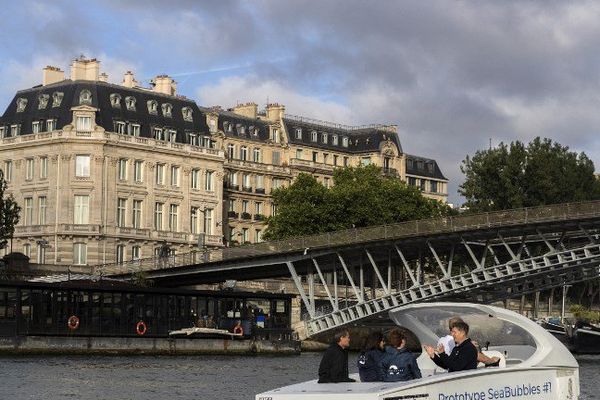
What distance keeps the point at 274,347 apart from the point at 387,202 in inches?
1573

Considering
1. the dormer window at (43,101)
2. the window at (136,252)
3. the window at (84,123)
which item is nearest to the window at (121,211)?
the window at (136,252)

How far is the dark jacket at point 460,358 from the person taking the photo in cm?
2677

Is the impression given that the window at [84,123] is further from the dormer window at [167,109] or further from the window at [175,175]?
the window at [175,175]

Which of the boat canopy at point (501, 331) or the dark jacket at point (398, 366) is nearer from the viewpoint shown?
the dark jacket at point (398, 366)

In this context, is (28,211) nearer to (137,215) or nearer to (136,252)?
(137,215)

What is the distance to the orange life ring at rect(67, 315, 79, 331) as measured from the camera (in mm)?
70688

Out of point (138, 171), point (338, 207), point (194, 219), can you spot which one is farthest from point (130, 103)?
point (338, 207)

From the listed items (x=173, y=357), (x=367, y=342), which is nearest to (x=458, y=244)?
(x=173, y=357)

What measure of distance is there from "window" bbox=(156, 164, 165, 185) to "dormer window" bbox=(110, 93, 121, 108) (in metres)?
5.99

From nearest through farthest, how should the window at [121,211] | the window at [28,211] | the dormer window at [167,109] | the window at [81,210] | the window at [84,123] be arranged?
the window at [81,210]
the window at [84,123]
the window at [28,211]
the window at [121,211]
the dormer window at [167,109]

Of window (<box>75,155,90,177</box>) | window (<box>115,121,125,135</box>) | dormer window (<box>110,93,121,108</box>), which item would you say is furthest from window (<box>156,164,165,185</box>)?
window (<box>75,155,90,177</box>)

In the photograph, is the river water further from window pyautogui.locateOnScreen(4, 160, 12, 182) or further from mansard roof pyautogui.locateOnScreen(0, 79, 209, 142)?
window pyautogui.locateOnScreen(4, 160, 12, 182)

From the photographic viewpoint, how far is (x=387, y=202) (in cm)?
11800

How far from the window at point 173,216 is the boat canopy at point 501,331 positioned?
89721mm
